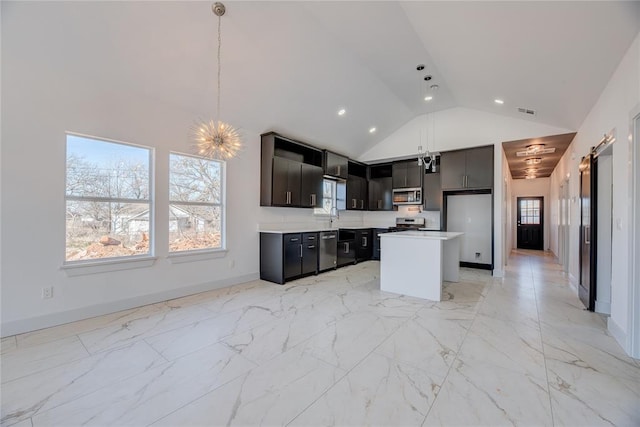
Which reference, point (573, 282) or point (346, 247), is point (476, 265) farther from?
point (346, 247)

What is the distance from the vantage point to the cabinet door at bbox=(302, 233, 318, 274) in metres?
5.05

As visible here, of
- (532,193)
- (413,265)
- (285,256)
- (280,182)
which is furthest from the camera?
(532,193)

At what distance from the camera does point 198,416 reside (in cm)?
160

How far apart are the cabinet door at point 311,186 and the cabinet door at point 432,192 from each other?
268 centimetres

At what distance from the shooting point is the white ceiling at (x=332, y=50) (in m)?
2.51

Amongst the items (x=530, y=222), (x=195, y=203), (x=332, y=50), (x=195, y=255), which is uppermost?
(x=332, y=50)

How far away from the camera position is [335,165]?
6328 mm

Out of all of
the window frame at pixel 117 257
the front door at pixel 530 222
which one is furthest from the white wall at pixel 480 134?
the front door at pixel 530 222

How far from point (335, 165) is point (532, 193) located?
868 cm

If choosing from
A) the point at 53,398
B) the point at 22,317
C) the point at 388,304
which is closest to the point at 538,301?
the point at 388,304

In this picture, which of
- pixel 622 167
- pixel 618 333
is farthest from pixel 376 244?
pixel 622 167

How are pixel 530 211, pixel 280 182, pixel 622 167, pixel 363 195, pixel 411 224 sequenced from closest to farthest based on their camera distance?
pixel 622 167
pixel 280 182
pixel 411 224
pixel 363 195
pixel 530 211

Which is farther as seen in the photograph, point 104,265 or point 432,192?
point 432,192

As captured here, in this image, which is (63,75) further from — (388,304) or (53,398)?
(388,304)
